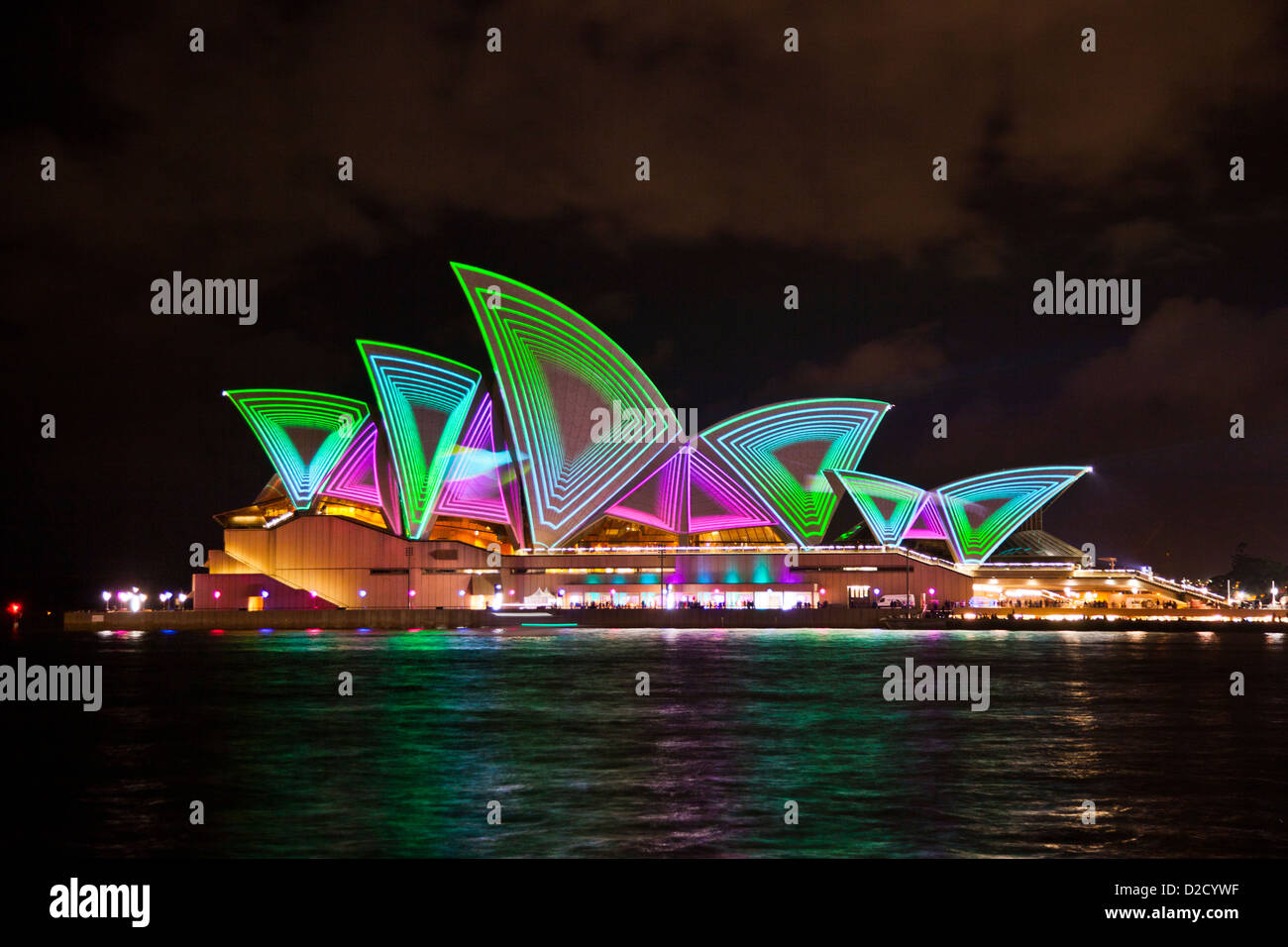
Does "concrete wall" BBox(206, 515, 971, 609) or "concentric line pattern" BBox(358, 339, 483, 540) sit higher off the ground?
"concentric line pattern" BBox(358, 339, 483, 540)

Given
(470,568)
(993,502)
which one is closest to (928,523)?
(993,502)

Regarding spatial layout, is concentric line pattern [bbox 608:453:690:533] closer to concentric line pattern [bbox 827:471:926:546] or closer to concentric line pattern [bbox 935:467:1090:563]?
concentric line pattern [bbox 827:471:926:546]

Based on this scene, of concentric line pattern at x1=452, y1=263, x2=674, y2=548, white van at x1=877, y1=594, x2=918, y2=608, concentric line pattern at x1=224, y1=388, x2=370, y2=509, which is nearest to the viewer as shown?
concentric line pattern at x1=452, y1=263, x2=674, y2=548

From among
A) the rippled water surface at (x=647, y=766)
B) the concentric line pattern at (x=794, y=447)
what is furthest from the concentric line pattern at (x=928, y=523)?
the rippled water surface at (x=647, y=766)

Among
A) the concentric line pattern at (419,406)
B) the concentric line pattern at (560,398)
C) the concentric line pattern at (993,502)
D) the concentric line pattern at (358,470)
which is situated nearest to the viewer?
the concentric line pattern at (560,398)

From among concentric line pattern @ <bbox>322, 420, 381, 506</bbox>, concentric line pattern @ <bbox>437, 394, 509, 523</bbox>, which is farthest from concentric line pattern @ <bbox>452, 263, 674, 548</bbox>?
concentric line pattern @ <bbox>322, 420, 381, 506</bbox>

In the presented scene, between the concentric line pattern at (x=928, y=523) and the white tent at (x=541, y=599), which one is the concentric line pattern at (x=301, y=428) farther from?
the concentric line pattern at (x=928, y=523)
